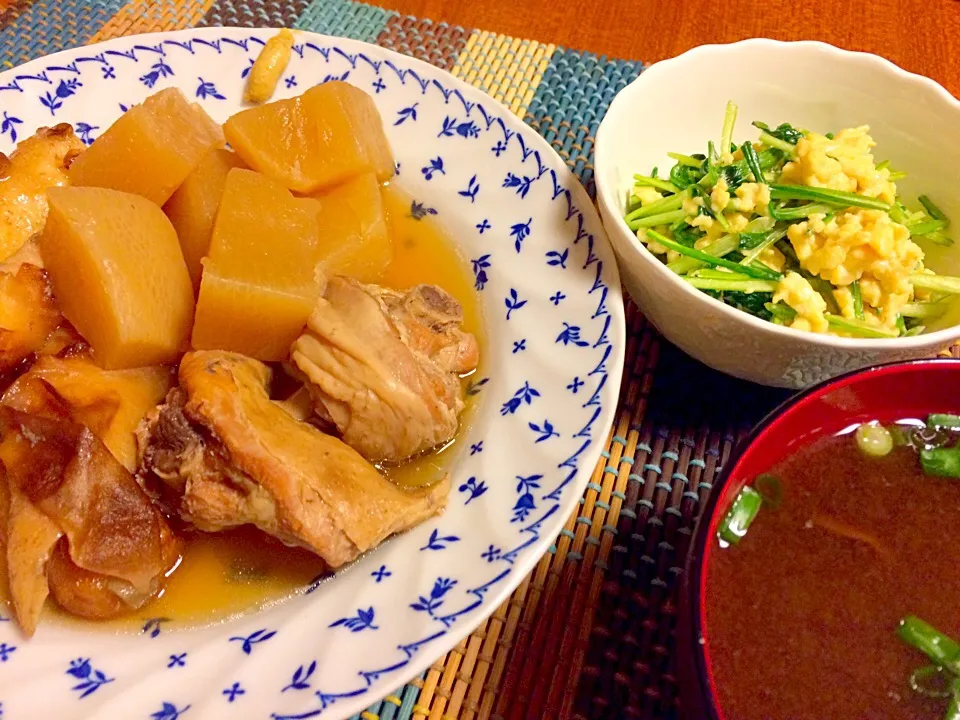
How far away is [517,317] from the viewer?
208 cm

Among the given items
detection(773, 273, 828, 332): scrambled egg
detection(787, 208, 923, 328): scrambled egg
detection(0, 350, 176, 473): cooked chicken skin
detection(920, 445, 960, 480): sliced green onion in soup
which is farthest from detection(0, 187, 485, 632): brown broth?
detection(920, 445, 960, 480): sliced green onion in soup

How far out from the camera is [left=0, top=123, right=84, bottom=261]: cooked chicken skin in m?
2.07

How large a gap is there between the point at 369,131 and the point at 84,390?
44.7 inches

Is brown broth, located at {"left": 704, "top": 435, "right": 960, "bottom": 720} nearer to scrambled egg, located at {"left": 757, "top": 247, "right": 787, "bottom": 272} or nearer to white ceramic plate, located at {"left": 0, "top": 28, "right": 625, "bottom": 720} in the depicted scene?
white ceramic plate, located at {"left": 0, "top": 28, "right": 625, "bottom": 720}

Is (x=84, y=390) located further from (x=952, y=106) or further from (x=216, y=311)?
(x=952, y=106)

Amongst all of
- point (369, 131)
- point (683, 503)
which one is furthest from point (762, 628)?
point (369, 131)

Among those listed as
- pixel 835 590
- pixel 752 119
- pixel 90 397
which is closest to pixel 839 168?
pixel 752 119

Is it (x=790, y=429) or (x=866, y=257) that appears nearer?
(x=790, y=429)

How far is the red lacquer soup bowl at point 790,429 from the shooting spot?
3.96ft

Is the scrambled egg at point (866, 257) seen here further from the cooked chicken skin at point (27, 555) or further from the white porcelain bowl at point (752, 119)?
the cooked chicken skin at point (27, 555)

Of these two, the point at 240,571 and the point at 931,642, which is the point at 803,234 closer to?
the point at 931,642

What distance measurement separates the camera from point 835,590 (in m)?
1.34

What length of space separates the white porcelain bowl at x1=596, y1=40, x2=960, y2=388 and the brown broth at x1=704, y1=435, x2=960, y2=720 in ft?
1.30

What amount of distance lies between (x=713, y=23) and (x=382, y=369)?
2.32 metres
